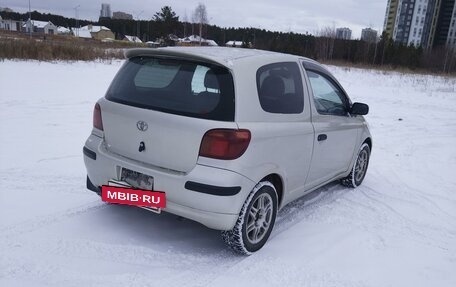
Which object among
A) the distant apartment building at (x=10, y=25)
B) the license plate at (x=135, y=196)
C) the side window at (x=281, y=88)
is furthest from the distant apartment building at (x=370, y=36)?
the distant apartment building at (x=10, y=25)

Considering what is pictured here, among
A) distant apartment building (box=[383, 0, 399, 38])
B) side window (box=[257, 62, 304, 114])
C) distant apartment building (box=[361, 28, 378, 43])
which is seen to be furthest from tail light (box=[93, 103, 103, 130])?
distant apartment building (box=[383, 0, 399, 38])

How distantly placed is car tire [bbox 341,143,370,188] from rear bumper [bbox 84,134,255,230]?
8.80ft

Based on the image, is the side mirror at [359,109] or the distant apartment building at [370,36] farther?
the distant apartment building at [370,36]

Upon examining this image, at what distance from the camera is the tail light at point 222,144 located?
3006 millimetres

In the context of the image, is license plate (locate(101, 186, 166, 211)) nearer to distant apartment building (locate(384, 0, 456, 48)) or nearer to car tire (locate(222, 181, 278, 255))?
car tire (locate(222, 181, 278, 255))

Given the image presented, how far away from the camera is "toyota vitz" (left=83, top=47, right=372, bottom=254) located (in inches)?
120

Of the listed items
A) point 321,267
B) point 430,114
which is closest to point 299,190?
point 321,267

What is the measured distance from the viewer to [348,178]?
5473 millimetres

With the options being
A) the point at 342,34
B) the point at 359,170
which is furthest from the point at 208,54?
the point at 342,34

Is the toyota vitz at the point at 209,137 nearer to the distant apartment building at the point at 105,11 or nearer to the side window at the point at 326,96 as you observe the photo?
the side window at the point at 326,96

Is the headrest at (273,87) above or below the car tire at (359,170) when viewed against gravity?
above

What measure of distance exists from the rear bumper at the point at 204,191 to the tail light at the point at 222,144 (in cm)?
12

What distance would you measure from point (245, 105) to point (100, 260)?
1.74 metres

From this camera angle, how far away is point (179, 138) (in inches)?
121
